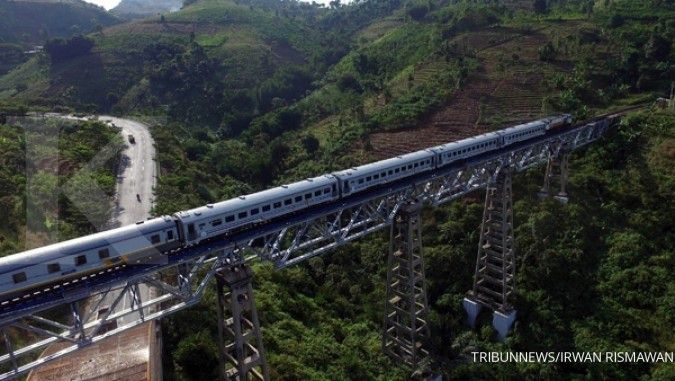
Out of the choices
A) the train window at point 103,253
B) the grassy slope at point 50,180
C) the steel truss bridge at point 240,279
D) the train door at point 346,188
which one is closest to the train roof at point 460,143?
the steel truss bridge at point 240,279

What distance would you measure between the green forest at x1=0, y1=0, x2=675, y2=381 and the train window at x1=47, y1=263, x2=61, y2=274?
8196 mm

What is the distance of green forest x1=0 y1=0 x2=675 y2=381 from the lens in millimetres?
27312

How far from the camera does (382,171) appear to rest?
24219 millimetres

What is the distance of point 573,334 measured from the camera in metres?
27.8

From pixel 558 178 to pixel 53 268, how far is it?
120 ft

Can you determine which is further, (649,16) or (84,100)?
(84,100)

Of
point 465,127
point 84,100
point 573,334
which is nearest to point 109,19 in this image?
point 84,100

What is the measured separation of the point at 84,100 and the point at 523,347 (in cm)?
8423

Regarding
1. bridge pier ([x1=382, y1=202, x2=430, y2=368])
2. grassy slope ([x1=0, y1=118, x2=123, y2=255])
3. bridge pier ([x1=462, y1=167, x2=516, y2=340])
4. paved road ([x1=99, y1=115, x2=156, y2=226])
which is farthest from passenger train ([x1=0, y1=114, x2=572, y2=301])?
paved road ([x1=99, y1=115, x2=156, y2=226])

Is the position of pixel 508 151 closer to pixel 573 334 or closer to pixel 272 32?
pixel 573 334

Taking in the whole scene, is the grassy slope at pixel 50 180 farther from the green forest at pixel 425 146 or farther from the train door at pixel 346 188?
the train door at pixel 346 188

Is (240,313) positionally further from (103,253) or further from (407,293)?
(407,293)

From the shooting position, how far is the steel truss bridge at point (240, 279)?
14.8 metres

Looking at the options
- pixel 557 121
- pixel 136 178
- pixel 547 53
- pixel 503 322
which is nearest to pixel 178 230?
pixel 503 322
